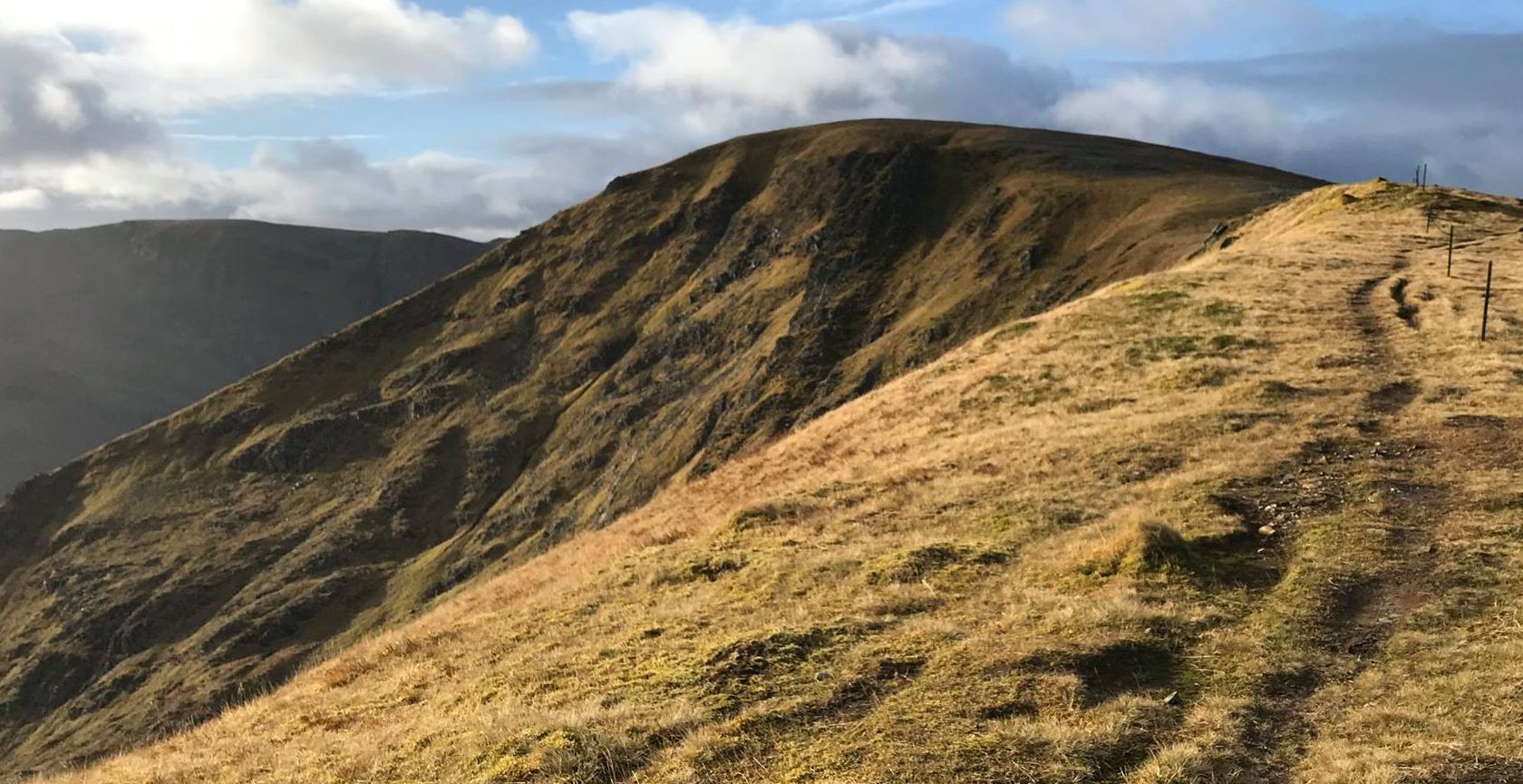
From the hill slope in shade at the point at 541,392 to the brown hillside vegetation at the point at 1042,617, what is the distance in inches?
2571

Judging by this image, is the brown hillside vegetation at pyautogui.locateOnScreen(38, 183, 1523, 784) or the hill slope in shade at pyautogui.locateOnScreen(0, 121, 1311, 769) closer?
the brown hillside vegetation at pyautogui.locateOnScreen(38, 183, 1523, 784)

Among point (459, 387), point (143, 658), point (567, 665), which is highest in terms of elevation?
point (567, 665)

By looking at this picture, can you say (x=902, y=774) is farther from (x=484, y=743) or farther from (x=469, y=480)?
(x=469, y=480)

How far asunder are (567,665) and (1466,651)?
12.3 metres

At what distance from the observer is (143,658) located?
13925cm

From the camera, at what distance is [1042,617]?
14.8m

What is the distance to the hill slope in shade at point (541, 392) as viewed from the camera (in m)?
119

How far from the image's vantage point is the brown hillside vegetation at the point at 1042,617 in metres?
11.5

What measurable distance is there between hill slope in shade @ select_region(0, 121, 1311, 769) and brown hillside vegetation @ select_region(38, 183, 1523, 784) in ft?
214

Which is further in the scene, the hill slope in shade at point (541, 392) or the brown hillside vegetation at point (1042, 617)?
the hill slope in shade at point (541, 392)

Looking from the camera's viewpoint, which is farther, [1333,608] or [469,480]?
[469,480]

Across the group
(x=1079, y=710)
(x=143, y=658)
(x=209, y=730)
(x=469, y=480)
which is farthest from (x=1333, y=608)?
(x=143, y=658)

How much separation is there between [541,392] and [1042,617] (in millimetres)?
151935

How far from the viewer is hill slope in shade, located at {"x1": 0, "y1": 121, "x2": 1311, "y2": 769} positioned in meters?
119
